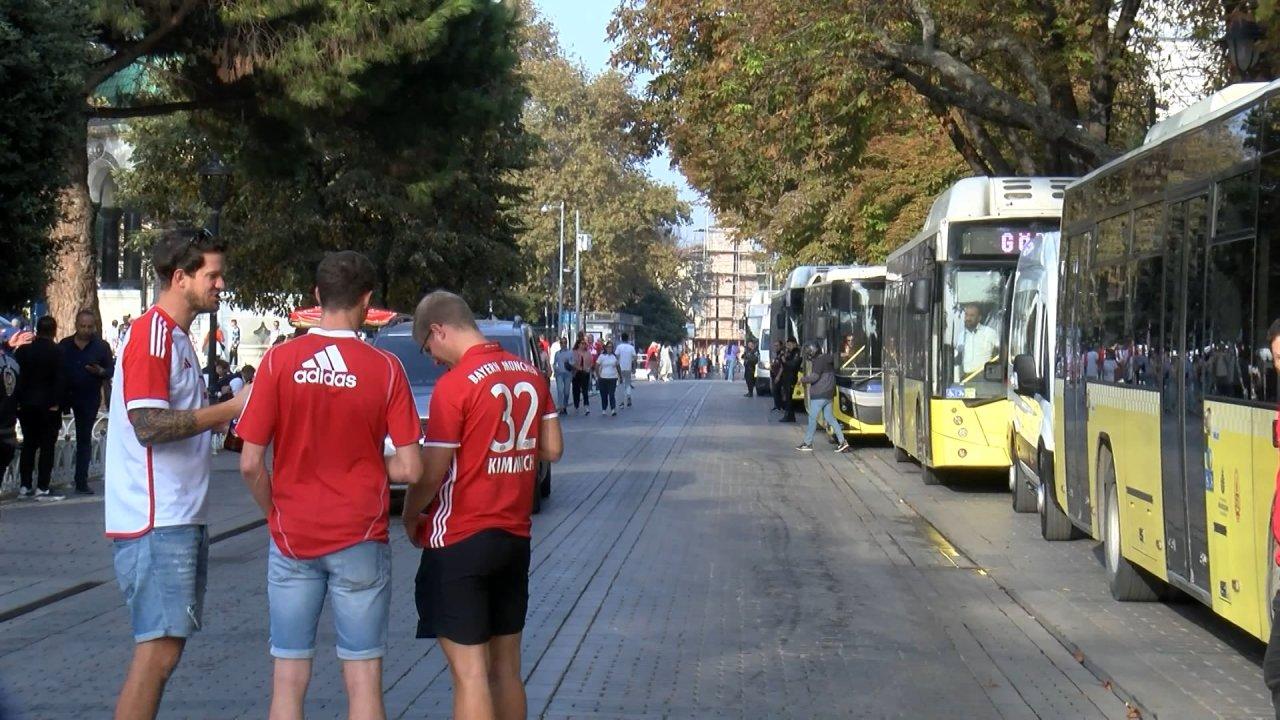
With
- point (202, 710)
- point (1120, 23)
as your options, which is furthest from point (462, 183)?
point (202, 710)

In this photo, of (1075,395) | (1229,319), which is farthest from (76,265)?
(1229,319)

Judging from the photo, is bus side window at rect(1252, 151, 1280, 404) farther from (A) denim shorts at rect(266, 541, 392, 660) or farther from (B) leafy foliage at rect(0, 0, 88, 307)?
(B) leafy foliage at rect(0, 0, 88, 307)

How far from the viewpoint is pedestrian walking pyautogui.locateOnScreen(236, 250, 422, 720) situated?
525 cm

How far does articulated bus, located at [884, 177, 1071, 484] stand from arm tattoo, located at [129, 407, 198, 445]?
48.2ft

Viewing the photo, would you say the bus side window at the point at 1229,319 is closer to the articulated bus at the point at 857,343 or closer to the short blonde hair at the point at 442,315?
the short blonde hair at the point at 442,315

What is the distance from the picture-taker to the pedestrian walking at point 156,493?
545cm

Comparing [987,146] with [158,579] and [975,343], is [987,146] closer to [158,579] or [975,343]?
[975,343]

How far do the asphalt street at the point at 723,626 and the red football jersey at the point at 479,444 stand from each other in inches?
84.6

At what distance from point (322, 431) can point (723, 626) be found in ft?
16.7

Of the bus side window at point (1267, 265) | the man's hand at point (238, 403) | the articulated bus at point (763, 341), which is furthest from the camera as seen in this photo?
the articulated bus at point (763, 341)

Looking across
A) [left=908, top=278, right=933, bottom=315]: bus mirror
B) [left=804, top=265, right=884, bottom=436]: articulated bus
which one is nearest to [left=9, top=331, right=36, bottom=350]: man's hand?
[left=908, top=278, right=933, bottom=315]: bus mirror

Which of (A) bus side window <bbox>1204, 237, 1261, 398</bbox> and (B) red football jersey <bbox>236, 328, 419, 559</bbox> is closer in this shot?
(B) red football jersey <bbox>236, 328, 419, 559</bbox>

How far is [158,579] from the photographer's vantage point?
5.52 metres

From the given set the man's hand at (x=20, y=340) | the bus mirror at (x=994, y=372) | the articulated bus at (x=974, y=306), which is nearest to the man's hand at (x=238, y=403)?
the man's hand at (x=20, y=340)
